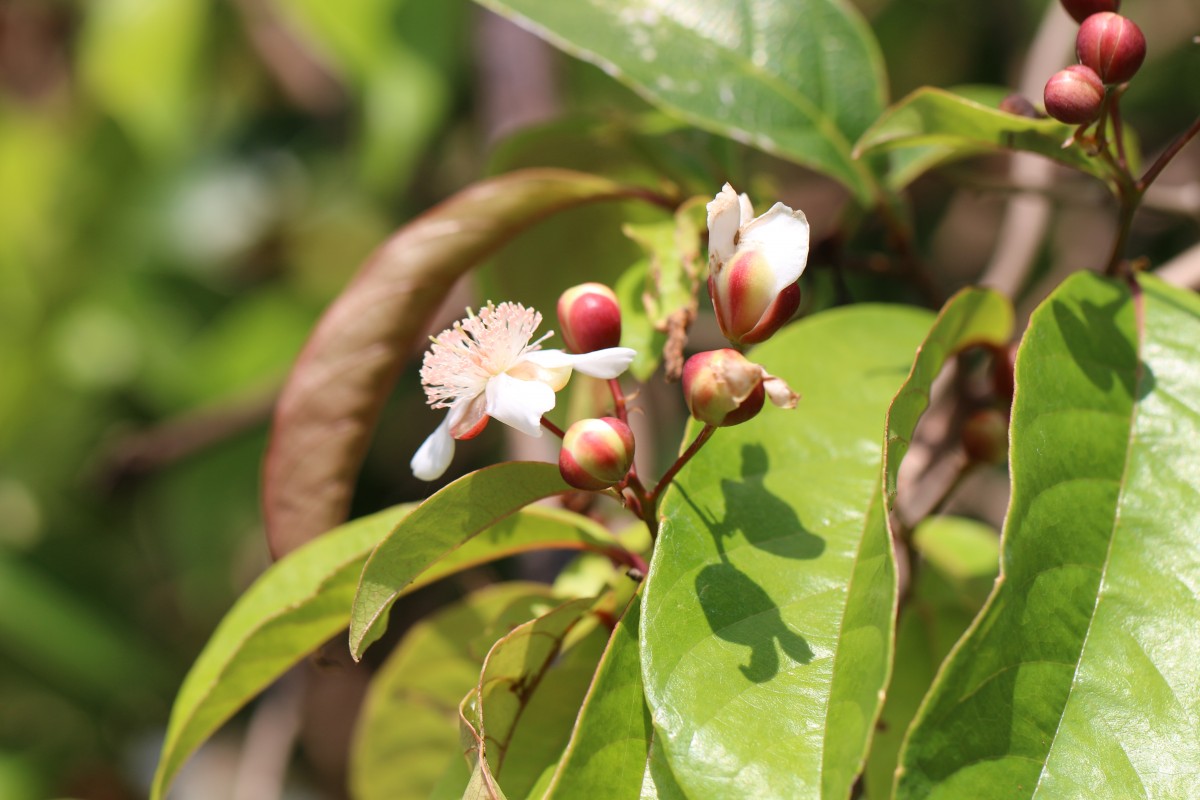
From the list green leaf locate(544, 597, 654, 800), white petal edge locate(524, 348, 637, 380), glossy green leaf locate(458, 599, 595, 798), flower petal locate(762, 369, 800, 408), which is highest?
flower petal locate(762, 369, 800, 408)

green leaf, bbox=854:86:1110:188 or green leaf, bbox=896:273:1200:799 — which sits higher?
green leaf, bbox=854:86:1110:188

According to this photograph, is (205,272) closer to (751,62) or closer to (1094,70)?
(751,62)

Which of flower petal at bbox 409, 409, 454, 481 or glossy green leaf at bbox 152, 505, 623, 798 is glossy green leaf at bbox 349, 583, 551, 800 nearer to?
glossy green leaf at bbox 152, 505, 623, 798

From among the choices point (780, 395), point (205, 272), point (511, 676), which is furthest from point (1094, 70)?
point (205, 272)

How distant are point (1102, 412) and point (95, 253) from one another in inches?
90.1

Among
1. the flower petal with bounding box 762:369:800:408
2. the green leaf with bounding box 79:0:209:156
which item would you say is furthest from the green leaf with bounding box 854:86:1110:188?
the green leaf with bounding box 79:0:209:156

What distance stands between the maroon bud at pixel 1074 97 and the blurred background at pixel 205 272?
43.3 inches

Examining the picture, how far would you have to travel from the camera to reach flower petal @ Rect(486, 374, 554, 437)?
0.67 m

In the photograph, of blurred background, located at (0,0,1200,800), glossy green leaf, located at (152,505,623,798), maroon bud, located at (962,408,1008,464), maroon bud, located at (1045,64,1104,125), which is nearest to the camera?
maroon bud, located at (1045,64,1104,125)

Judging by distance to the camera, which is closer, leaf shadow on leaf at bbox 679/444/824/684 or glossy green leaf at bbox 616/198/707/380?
leaf shadow on leaf at bbox 679/444/824/684

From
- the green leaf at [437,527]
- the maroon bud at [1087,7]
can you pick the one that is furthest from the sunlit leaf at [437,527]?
the maroon bud at [1087,7]

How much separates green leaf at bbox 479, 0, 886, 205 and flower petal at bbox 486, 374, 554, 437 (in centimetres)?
39

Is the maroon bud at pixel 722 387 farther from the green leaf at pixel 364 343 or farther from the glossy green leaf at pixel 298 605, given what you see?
the green leaf at pixel 364 343

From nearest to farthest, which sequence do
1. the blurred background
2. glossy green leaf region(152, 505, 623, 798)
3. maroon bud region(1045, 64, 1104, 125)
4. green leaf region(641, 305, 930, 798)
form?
green leaf region(641, 305, 930, 798)
maroon bud region(1045, 64, 1104, 125)
glossy green leaf region(152, 505, 623, 798)
the blurred background
